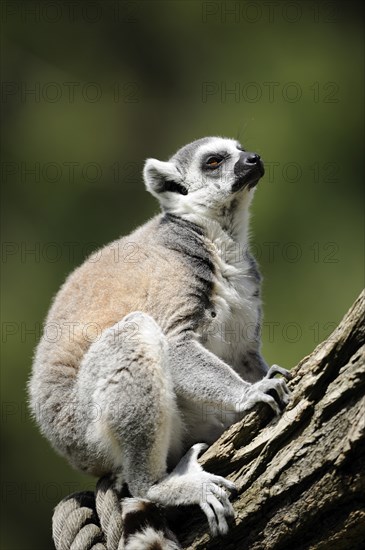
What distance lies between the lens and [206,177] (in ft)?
18.7

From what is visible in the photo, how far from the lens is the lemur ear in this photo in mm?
5762

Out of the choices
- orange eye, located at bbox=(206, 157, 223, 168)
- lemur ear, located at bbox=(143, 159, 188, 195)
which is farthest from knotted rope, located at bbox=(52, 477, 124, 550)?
orange eye, located at bbox=(206, 157, 223, 168)

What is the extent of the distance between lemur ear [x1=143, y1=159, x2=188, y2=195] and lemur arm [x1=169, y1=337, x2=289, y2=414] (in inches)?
56.0

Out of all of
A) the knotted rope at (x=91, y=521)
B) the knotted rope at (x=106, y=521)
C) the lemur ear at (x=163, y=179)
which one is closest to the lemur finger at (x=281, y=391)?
the knotted rope at (x=106, y=521)

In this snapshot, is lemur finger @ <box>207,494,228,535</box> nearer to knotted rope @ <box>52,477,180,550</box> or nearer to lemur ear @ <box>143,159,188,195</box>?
knotted rope @ <box>52,477,180,550</box>

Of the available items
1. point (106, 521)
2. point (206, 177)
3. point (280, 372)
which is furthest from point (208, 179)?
point (106, 521)

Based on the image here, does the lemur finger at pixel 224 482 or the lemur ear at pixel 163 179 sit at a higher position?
the lemur ear at pixel 163 179

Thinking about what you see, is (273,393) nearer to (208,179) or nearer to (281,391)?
(281,391)

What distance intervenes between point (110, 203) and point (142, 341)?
7.19 m

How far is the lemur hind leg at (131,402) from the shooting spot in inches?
167

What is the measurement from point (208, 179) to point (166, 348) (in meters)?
1.49

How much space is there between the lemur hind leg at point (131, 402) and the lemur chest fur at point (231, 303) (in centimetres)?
44

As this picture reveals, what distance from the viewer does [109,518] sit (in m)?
4.28

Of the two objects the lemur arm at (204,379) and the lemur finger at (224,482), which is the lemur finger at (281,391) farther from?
the lemur finger at (224,482)
